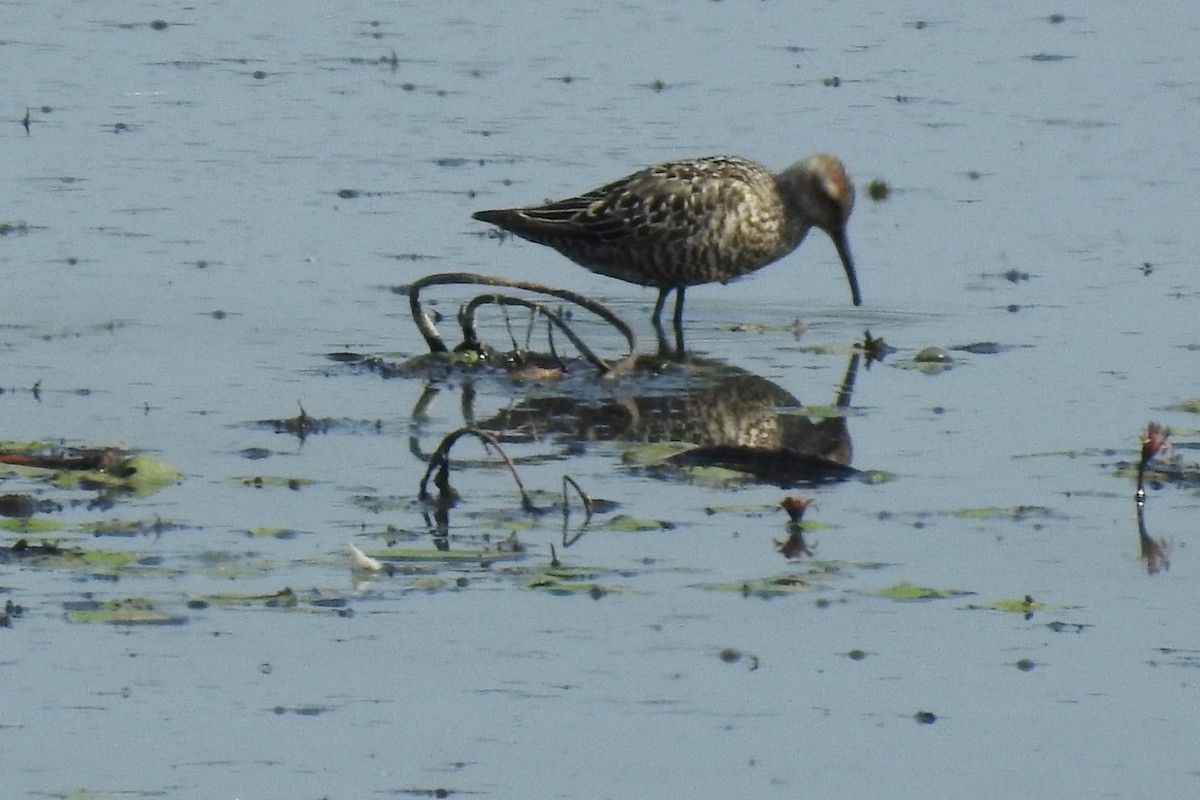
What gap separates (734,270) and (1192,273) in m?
2.66

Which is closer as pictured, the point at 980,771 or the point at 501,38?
the point at 980,771

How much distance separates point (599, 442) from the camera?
11.9 m

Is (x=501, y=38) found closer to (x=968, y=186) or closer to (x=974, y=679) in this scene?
(x=968, y=186)

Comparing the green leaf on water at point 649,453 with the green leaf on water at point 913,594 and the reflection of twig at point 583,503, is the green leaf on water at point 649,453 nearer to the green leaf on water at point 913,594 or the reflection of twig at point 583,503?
the reflection of twig at point 583,503

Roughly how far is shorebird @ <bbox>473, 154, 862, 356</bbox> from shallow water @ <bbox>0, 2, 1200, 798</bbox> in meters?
0.38

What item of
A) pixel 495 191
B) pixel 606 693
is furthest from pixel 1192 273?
pixel 606 693

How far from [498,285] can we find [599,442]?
1.09 m

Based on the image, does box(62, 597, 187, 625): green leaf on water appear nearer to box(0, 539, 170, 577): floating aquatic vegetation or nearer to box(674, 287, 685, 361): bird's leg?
box(0, 539, 170, 577): floating aquatic vegetation

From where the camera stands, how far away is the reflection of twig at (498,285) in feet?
41.1

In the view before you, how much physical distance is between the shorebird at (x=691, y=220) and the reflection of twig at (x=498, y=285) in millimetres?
1659

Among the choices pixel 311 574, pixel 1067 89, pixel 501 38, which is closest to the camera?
pixel 311 574

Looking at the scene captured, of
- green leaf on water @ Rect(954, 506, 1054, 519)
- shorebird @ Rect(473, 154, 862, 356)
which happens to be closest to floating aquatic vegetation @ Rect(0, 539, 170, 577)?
green leaf on water @ Rect(954, 506, 1054, 519)

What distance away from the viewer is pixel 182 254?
1616cm

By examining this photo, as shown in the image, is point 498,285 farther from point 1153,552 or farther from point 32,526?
point 1153,552
